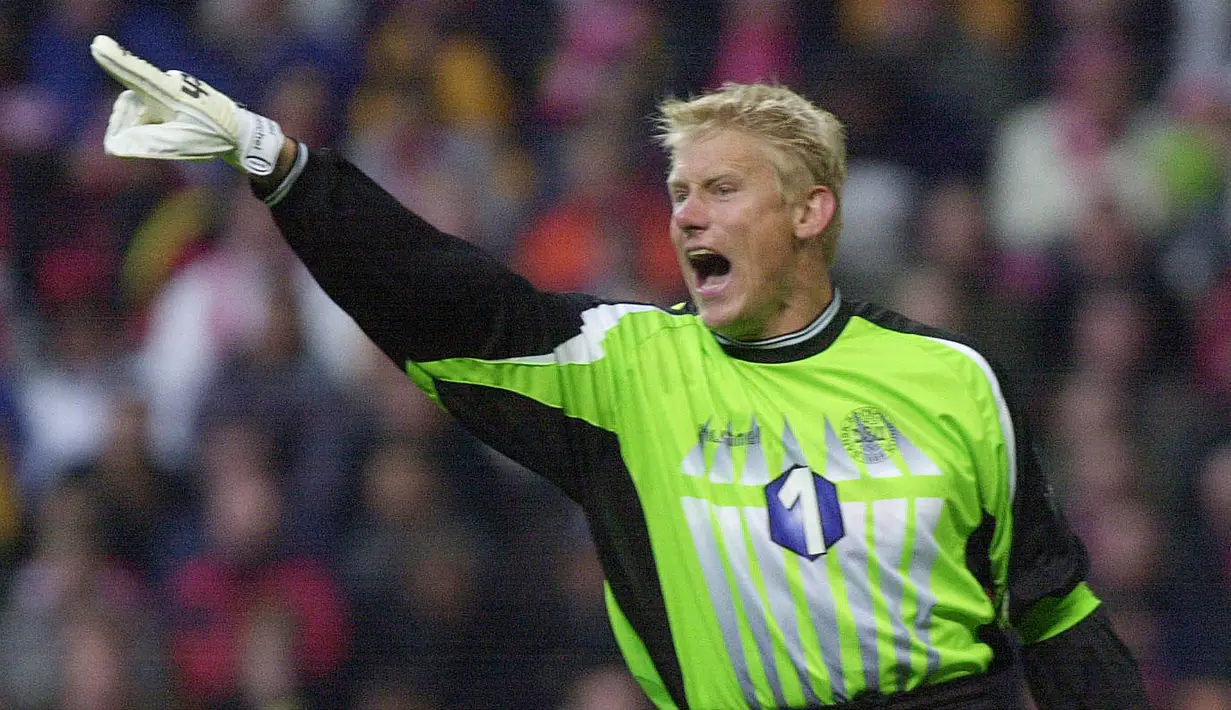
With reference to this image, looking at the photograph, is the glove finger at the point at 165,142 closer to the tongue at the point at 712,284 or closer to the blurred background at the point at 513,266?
the tongue at the point at 712,284

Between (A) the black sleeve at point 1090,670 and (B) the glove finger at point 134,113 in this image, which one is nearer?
(B) the glove finger at point 134,113

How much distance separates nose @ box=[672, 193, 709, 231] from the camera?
250 centimetres

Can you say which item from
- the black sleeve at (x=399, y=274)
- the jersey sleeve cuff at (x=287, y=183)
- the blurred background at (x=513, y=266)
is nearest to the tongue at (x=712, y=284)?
the black sleeve at (x=399, y=274)

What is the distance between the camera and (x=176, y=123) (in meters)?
2.17

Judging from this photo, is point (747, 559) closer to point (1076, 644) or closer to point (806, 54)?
point (1076, 644)

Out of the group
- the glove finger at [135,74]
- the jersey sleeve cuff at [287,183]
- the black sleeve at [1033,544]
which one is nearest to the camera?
the glove finger at [135,74]

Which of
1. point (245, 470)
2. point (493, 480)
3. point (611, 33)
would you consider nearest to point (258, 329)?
point (245, 470)

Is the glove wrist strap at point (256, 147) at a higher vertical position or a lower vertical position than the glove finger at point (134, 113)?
lower

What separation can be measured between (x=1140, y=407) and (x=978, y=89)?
1005mm

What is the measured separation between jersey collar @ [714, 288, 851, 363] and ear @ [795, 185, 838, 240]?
0.13 meters

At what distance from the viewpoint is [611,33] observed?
512 centimetres

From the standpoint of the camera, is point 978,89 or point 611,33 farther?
point 611,33

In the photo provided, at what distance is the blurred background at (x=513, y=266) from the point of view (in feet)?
14.7

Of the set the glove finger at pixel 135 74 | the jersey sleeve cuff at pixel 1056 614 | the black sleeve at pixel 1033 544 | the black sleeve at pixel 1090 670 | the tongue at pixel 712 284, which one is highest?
the glove finger at pixel 135 74
